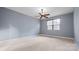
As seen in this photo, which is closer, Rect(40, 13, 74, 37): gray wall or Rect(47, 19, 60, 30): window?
Rect(40, 13, 74, 37): gray wall

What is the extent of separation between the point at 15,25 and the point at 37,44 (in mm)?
969

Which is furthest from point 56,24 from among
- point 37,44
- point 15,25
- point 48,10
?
point 15,25

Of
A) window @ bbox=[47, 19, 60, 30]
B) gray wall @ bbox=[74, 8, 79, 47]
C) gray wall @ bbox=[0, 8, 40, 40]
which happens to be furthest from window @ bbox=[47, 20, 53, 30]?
gray wall @ bbox=[74, 8, 79, 47]

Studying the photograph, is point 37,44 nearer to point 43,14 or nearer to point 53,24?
point 53,24

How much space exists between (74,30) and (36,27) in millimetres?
1236

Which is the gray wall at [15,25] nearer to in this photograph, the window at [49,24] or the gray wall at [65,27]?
the window at [49,24]

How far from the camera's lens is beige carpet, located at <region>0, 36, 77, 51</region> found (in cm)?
228

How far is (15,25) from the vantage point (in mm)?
2549

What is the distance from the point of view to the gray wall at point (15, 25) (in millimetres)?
2512

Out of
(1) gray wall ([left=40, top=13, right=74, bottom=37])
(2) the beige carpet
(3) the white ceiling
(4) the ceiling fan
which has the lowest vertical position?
(2) the beige carpet

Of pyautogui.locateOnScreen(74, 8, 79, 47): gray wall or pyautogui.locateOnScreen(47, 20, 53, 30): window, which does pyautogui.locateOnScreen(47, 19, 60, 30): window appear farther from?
pyautogui.locateOnScreen(74, 8, 79, 47): gray wall

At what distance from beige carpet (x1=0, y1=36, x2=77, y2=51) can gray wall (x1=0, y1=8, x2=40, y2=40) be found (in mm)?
197

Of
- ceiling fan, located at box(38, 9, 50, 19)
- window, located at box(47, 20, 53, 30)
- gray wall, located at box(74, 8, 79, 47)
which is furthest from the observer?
window, located at box(47, 20, 53, 30)
